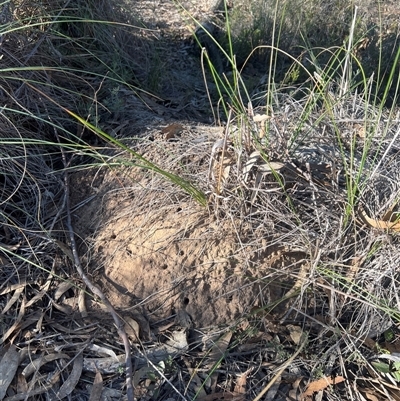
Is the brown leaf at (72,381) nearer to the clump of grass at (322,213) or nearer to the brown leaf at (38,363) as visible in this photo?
the brown leaf at (38,363)

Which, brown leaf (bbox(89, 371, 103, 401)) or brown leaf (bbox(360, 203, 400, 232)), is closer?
brown leaf (bbox(89, 371, 103, 401))

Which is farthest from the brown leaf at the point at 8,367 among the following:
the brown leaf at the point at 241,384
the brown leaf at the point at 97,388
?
the brown leaf at the point at 241,384

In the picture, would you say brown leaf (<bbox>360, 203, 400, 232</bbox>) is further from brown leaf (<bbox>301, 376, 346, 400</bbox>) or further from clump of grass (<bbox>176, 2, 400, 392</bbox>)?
brown leaf (<bbox>301, 376, 346, 400</bbox>)

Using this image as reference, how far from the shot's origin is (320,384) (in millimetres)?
1917

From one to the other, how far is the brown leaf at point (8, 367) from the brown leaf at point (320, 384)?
1024mm

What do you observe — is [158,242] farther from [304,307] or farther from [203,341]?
[304,307]

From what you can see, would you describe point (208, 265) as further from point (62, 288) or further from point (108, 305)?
point (62, 288)

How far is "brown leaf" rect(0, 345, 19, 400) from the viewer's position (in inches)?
74.4

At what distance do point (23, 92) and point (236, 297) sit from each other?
140 centimetres

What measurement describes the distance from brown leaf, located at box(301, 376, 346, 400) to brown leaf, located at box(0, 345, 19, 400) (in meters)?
1.02

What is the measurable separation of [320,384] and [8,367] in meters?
1.10

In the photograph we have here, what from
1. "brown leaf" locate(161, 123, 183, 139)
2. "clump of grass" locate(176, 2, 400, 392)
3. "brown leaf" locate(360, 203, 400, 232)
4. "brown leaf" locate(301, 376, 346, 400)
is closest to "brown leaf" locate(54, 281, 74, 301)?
"clump of grass" locate(176, 2, 400, 392)

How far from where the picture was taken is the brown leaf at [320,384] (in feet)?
6.27

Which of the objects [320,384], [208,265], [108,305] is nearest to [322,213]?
[208,265]
